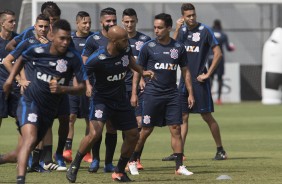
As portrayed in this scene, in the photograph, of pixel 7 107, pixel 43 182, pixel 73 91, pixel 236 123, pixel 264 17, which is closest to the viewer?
pixel 73 91

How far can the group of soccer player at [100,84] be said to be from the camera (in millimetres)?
11805

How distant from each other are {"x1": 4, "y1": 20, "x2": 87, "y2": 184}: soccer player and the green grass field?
1.42 meters

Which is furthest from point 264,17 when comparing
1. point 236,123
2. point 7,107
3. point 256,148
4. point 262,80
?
point 7,107

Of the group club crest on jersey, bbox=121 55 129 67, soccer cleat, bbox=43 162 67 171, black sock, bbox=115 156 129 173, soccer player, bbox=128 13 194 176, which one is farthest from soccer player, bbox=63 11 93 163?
club crest on jersey, bbox=121 55 129 67

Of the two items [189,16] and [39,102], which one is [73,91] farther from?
[189,16]

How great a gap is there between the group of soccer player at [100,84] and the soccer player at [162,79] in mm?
14

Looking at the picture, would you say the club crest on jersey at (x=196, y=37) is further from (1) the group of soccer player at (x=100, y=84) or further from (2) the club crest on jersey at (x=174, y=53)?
(2) the club crest on jersey at (x=174, y=53)

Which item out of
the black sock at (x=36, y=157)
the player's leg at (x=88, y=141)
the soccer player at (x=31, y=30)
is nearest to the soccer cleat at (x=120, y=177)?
the player's leg at (x=88, y=141)

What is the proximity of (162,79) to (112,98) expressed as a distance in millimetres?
1474

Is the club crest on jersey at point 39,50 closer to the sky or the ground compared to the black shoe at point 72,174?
closer to the sky

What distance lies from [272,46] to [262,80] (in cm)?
129

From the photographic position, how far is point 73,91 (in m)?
11.6

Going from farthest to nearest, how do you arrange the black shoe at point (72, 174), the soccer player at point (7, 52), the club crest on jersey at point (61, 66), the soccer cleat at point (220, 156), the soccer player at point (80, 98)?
the soccer cleat at point (220, 156)
the soccer player at point (80, 98)
the soccer player at point (7, 52)
the black shoe at point (72, 174)
the club crest on jersey at point (61, 66)

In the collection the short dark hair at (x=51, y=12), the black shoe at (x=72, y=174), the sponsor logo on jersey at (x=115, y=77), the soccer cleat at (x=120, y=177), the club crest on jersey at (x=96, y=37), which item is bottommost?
the soccer cleat at (x=120, y=177)
